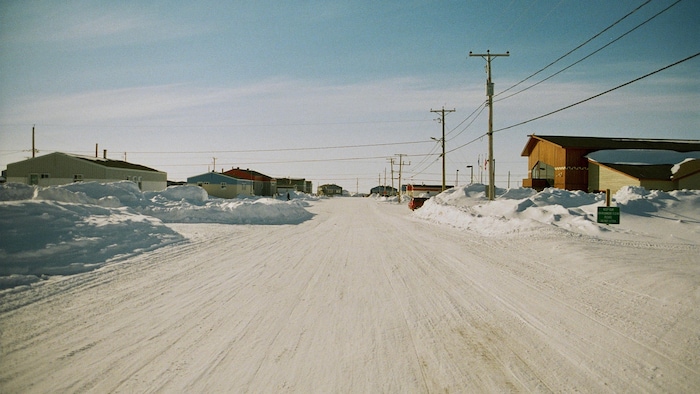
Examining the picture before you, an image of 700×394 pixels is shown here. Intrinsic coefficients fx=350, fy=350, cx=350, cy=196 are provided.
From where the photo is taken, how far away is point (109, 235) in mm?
10938

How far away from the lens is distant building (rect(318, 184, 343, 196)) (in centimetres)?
15075

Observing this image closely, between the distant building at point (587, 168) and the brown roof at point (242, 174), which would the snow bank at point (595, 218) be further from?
the brown roof at point (242, 174)

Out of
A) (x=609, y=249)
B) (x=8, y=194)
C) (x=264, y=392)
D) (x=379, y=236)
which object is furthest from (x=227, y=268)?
(x=8, y=194)

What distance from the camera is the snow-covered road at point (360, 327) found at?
365cm

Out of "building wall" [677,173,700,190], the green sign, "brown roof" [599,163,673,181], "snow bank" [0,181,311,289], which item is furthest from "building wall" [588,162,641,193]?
"snow bank" [0,181,311,289]

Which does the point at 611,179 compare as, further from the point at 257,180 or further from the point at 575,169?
the point at 257,180

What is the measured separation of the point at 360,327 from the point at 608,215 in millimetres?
12949

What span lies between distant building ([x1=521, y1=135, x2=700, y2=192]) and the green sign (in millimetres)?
27714

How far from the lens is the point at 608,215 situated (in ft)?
44.2

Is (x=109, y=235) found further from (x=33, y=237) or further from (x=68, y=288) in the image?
(x=68, y=288)

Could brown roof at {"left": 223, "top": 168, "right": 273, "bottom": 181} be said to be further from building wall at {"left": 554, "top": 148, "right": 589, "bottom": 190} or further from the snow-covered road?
the snow-covered road

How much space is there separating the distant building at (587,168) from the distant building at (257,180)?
1926 inches

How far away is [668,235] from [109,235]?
64.2 ft

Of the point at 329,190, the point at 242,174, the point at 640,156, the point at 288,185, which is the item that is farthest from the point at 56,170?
the point at 329,190
